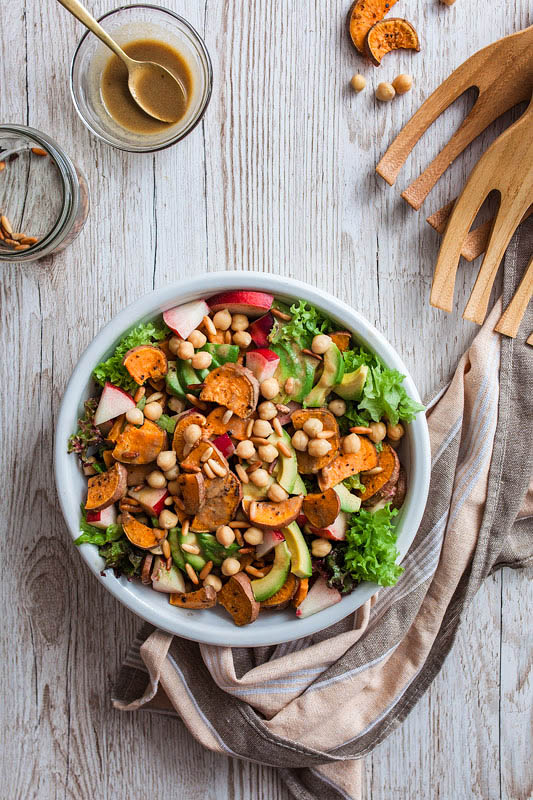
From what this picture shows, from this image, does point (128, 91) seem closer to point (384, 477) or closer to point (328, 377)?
point (328, 377)

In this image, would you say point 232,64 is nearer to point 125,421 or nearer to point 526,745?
point 125,421

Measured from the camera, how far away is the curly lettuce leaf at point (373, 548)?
1628mm

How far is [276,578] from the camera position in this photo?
5.50ft

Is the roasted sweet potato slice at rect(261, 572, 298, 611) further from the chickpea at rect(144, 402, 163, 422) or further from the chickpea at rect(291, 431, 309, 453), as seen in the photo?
the chickpea at rect(144, 402, 163, 422)

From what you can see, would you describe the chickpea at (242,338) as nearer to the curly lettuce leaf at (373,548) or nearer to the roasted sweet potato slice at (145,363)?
the roasted sweet potato slice at (145,363)

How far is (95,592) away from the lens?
1.99 meters

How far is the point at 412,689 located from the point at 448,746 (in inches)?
10.2

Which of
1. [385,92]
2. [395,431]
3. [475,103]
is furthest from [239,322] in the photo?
[475,103]

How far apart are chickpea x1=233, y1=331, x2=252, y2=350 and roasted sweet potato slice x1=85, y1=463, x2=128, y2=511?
43 centimetres

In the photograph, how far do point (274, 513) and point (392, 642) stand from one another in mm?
572

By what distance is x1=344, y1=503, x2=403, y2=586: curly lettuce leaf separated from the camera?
1.63 meters

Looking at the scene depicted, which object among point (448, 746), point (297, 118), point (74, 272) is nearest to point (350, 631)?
point (448, 746)

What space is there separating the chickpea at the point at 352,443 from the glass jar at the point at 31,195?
0.93 m

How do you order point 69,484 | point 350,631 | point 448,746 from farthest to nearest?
point 448,746
point 350,631
point 69,484
